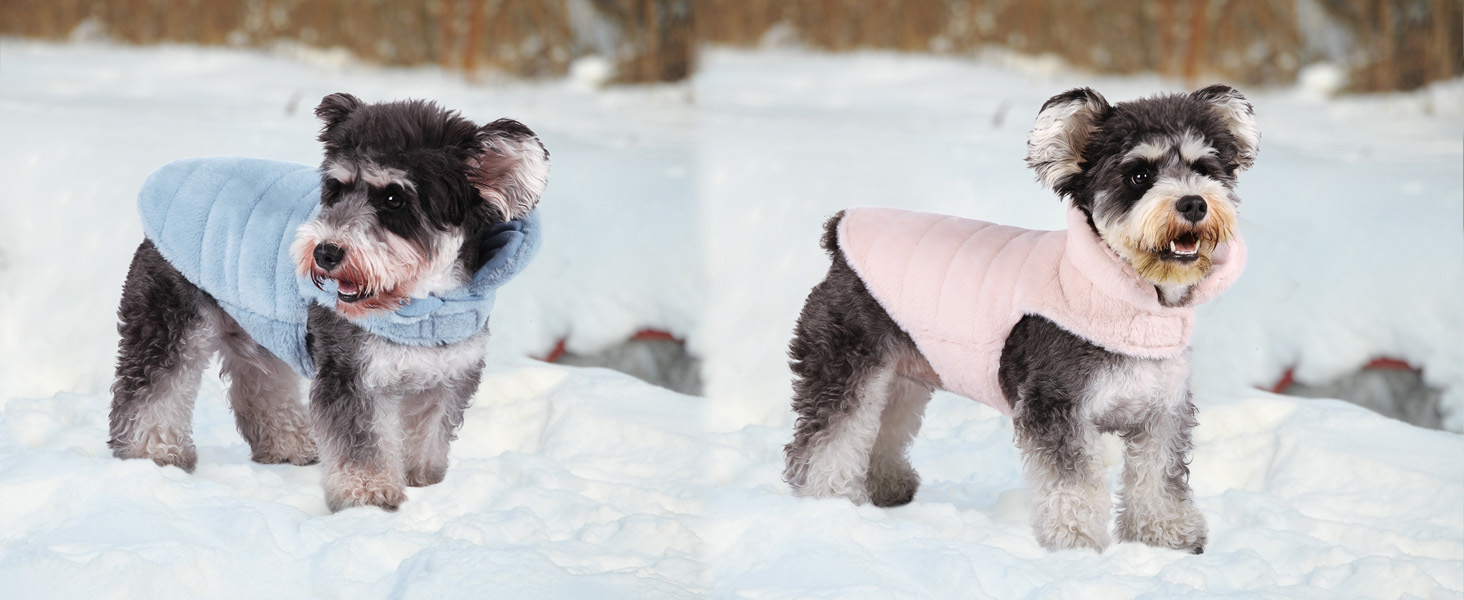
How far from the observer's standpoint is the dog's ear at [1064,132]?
242 cm

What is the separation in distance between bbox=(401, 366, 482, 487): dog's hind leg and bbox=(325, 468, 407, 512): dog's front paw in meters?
0.20

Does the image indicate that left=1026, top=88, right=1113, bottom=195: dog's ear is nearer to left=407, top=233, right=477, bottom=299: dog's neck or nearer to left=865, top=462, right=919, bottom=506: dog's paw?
left=865, top=462, right=919, bottom=506: dog's paw

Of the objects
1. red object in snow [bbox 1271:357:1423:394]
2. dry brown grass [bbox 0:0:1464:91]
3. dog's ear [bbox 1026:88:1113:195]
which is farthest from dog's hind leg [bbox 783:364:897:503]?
dry brown grass [bbox 0:0:1464:91]

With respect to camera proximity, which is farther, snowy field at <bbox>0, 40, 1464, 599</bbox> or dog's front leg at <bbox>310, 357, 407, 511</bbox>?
dog's front leg at <bbox>310, 357, 407, 511</bbox>

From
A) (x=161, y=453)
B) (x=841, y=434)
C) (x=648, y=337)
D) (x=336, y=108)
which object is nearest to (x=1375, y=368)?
(x=841, y=434)

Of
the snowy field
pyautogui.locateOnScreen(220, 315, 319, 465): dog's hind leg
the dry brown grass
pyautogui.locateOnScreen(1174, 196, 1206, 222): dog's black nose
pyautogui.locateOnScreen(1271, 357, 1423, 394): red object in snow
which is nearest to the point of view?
pyautogui.locateOnScreen(1174, 196, 1206, 222): dog's black nose

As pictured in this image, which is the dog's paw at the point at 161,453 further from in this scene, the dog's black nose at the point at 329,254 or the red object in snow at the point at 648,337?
the red object in snow at the point at 648,337

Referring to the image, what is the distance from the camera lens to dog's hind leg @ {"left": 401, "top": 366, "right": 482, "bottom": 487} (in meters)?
2.85

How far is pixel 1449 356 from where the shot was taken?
3736 mm

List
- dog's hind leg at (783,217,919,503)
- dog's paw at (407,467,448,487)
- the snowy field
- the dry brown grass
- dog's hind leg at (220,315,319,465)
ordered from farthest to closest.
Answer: the dry brown grass, dog's hind leg at (220,315,319,465), dog's paw at (407,467,448,487), dog's hind leg at (783,217,919,503), the snowy field

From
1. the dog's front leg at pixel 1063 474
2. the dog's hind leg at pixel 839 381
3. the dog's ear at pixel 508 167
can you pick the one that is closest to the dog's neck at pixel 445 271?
the dog's ear at pixel 508 167

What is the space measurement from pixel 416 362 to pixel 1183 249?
1.64 metres

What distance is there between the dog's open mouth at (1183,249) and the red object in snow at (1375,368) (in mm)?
1728

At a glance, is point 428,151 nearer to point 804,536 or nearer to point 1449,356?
point 804,536
